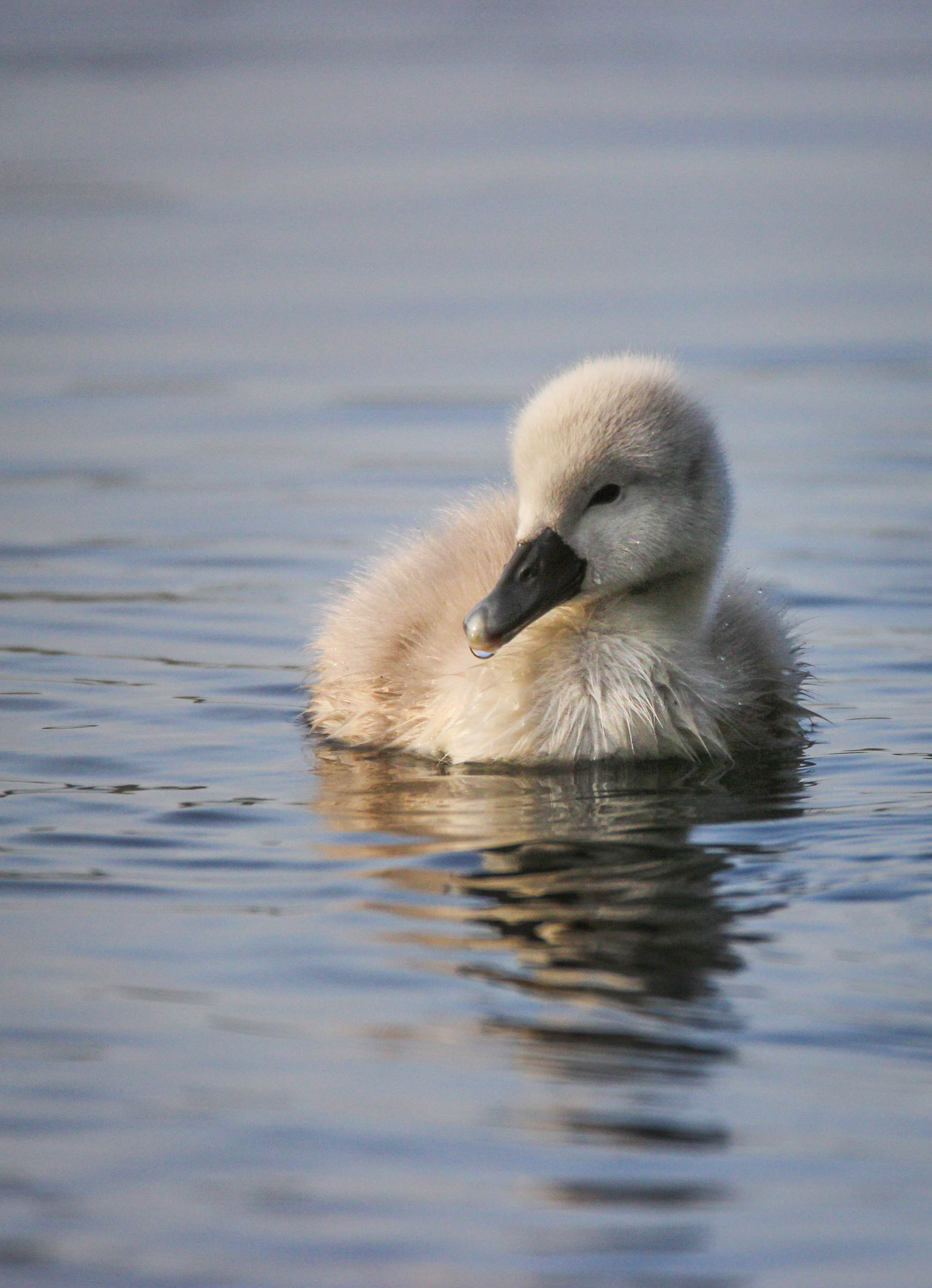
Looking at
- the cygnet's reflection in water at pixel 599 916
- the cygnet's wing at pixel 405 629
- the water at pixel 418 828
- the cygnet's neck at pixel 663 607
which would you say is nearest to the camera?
the water at pixel 418 828

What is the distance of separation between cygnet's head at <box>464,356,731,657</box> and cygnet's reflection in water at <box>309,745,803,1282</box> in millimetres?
478

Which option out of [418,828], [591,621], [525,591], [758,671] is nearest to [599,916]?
[418,828]

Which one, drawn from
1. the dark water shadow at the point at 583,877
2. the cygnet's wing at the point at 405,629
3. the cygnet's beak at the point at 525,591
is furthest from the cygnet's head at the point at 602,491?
the dark water shadow at the point at 583,877

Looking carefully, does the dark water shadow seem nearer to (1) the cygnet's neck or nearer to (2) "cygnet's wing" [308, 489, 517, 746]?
(2) "cygnet's wing" [308, 489, 517, 746]

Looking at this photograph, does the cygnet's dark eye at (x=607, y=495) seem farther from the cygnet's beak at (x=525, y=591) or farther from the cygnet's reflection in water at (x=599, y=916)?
the cygnet's reflection in water at (x=599, y=916)

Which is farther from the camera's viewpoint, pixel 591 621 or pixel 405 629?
pixel 405 629

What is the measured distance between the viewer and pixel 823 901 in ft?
14.1

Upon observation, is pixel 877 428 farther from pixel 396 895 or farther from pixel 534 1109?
pixel 534 1109

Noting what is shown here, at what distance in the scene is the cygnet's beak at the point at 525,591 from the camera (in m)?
5.20

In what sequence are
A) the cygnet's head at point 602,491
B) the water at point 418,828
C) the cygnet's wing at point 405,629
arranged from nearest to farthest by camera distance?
1. the water at point 418,828
2. the cygnet's head at point 602,491
3. the cygnet's wing at point 405,629

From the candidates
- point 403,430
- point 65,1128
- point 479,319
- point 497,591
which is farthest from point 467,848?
point 479,319

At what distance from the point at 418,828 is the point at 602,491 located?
106 centimetres

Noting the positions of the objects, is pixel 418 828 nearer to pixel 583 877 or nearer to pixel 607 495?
pixel 583 877

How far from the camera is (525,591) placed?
5289 millimetres
